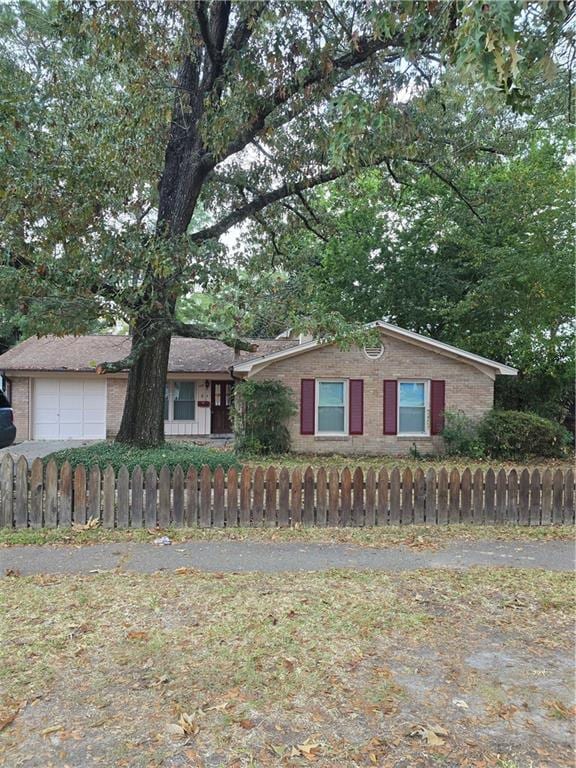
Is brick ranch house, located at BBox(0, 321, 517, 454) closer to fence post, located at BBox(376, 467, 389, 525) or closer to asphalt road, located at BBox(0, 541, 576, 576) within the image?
fence post, located at BBox(376, 467, 389, 525)

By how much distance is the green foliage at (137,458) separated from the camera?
321 inches

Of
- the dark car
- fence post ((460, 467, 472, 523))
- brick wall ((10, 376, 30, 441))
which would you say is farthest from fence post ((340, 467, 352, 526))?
brick wall ((10, 376, 30, 441))

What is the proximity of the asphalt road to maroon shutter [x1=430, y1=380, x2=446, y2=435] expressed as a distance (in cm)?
992

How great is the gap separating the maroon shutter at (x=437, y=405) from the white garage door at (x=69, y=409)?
1187 cm

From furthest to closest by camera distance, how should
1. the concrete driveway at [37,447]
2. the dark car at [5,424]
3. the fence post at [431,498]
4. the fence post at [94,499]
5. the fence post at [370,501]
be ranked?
the concrete driveway at [37,447] → the dark car at [5,424] → the fence post at [431,498] → the fence post at [370,501] → the fence post at [94,499]

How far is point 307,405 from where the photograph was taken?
16.0 meters

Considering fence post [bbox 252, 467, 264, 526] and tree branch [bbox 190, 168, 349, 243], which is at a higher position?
tree branch [bbox 190, 168, 349, 243]

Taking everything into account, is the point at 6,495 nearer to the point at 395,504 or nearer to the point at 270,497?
the point at 270,497

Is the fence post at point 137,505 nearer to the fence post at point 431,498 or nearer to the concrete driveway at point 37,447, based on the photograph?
the fence post at point 431,498

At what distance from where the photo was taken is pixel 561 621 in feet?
13.6

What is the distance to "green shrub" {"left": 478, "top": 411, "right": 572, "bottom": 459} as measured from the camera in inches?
600

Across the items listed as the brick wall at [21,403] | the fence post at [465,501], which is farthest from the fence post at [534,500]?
the brick wall at [21,403]

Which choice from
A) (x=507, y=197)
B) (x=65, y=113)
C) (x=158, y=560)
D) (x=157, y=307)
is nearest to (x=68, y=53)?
(x=65, y=113)

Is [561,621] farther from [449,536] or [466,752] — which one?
[449,536]
